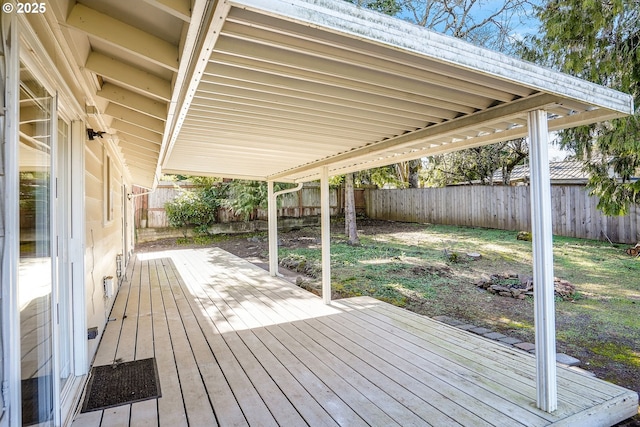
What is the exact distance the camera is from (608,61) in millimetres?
4047

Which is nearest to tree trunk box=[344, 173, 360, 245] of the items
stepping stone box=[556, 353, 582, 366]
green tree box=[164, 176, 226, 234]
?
green tree box=[164, 176, 226, 234]

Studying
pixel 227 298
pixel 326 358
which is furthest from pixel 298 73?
pixel 227 298

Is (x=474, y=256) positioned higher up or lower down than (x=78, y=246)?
lower down

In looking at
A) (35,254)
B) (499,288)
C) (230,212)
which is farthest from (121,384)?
(230,212)

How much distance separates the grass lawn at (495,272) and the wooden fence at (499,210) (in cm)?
53

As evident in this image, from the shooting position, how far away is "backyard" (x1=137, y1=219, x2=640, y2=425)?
3.63 metres

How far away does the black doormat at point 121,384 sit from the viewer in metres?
2.37

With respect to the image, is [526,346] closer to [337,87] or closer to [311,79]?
[337,87]

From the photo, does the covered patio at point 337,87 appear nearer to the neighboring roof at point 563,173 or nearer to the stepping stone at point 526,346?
the stepping stone at point 526,346

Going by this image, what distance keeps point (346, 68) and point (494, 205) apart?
37.0ft

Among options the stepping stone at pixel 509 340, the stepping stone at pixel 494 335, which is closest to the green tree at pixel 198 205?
the stepping stone at pixel 494 335

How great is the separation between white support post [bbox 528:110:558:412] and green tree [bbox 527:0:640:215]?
8.33 ft

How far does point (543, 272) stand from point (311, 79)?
176cm

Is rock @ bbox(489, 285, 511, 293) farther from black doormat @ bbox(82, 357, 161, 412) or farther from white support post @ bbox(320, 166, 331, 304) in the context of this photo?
black doormat @ bbox(82, 357, 161, 412)
